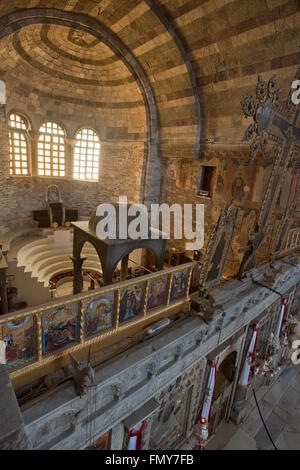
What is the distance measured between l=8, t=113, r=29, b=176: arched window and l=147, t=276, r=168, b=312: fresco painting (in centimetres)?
995

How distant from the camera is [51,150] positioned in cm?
1270

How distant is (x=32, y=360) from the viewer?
357 cm

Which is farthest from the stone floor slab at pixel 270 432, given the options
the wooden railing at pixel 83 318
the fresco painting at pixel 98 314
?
the fresco painting at pixel 98 314

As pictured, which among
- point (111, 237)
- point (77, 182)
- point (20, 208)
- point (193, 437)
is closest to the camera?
point (111, 237)

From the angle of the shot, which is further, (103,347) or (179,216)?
(179,216)

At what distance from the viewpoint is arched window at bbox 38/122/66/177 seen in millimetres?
12367

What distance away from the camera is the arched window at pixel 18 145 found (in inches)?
443

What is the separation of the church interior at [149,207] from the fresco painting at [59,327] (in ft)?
0.07

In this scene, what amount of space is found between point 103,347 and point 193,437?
4.53 m

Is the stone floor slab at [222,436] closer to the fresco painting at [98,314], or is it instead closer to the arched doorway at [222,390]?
the arched doorway at [222,390]

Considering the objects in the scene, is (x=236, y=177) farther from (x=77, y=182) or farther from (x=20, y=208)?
(x=20, y=208)

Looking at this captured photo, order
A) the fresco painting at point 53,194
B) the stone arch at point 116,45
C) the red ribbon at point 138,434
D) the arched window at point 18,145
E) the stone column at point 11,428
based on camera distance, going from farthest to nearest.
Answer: the fresco painting at point 53,194 < the arched window at point 18,145 < the stone arch at point 116,45 < the red ribbon at point 138,434 < the stone column at point 11,428

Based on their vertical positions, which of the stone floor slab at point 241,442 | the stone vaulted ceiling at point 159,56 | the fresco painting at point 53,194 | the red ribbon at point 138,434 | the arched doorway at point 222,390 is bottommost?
the stone floor slab at point 241,442
